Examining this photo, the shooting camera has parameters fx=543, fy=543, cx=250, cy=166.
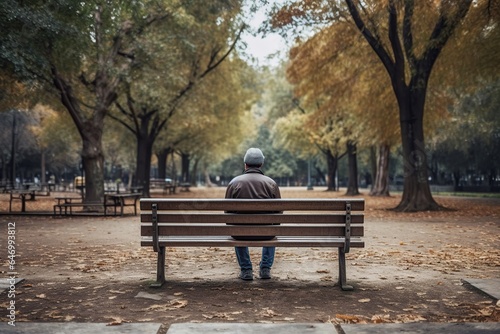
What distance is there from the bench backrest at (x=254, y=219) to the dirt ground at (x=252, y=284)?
→ 639 mm

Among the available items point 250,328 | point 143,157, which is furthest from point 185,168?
point 250,328

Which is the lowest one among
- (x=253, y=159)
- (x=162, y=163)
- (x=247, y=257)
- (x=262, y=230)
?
(x=247, y=257)

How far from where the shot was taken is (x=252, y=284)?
623cm

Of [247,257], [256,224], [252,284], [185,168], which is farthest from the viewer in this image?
[185,168]

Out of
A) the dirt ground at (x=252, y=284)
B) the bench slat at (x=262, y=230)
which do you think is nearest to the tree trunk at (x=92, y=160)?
the dirt ground at (x=252, y=284)

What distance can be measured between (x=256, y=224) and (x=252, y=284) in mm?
782

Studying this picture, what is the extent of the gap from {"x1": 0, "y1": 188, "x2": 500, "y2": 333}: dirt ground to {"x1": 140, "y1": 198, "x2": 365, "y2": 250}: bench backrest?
0.64 metres

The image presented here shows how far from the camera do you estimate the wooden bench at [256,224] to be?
19.0ft

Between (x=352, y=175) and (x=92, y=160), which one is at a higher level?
(x=92, y=160)

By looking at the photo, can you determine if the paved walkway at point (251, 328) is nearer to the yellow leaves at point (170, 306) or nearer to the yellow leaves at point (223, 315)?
the yellow leaves at point (223, 315)

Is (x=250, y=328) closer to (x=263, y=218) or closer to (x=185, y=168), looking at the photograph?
(x=263, y=218)

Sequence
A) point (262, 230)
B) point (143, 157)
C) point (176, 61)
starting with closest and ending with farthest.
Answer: point (262, 230), point (176, 61), point (143, 157)

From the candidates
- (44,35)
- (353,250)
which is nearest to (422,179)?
(353,250)

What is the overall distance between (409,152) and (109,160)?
57.7 metres
